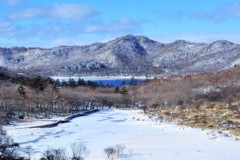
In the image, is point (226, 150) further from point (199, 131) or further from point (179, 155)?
point (199, 131)

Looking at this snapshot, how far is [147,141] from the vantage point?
34.2 m

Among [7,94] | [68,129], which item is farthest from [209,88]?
[68,129]

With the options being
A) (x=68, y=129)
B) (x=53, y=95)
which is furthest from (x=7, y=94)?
(x=68, y=129)

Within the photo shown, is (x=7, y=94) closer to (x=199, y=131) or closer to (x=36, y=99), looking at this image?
(x=36, y=99)

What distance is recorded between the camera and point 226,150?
28.3 meters

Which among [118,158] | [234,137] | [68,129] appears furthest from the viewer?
[68,129]

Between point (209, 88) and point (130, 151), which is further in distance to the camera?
point (209, 88)

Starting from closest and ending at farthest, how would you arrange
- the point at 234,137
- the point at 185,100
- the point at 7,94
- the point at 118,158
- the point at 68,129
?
the point at 118,158 < the point at 234,137 < the point at 68,129 < the point at 7,94 < the point at 185,100

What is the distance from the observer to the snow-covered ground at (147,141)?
27078mm

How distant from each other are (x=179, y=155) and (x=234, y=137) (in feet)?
26.3

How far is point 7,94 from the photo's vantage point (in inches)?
2923

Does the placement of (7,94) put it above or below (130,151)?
above

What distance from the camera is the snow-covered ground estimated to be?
2708 centimetres

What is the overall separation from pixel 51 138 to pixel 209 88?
2614 inches
